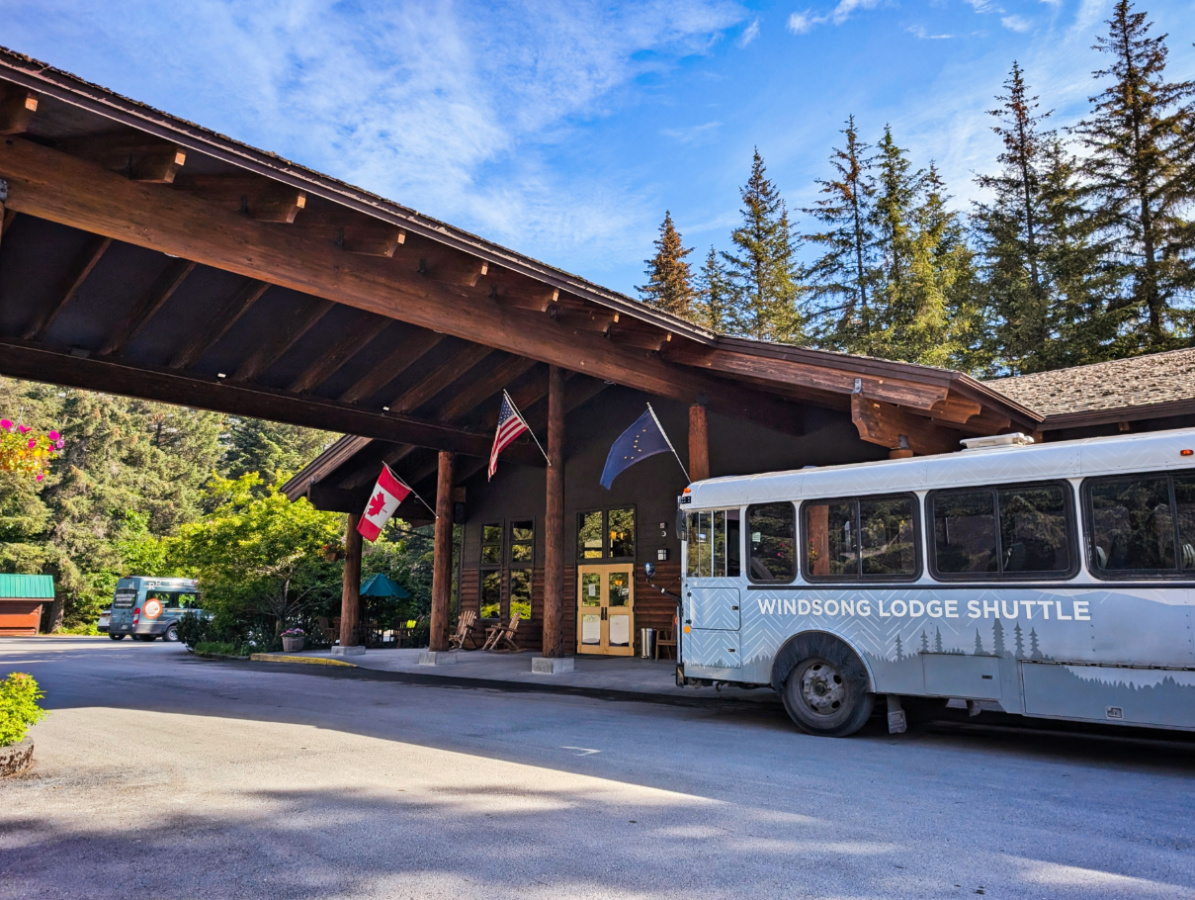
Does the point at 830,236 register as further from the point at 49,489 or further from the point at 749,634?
the point at 49,489

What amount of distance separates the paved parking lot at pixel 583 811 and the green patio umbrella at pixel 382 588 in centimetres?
1696

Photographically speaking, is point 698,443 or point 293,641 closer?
point 698,443

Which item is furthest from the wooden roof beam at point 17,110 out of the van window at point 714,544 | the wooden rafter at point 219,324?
the van window at point 714,544

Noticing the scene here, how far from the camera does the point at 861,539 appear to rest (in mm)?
8695

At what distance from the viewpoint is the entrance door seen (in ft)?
62.7

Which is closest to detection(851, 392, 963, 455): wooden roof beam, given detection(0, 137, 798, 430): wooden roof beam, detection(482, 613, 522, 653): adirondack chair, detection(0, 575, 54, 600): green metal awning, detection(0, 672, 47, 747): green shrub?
detection(0, 137, 798, 430): wooden roof beam

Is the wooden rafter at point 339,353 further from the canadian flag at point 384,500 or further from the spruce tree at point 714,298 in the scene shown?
the spruce tree at point 714,298

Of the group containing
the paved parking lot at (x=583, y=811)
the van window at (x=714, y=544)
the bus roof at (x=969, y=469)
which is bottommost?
the paved parking lot at (x=583, y=811)

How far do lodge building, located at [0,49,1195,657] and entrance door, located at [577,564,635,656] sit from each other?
5 cm

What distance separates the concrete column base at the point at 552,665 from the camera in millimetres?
15223

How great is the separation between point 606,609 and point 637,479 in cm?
326

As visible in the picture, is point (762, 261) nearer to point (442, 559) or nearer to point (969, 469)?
point (442, 559)

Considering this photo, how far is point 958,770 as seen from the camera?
6.88 metres

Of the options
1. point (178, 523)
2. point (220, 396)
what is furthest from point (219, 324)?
point (178, 523)
